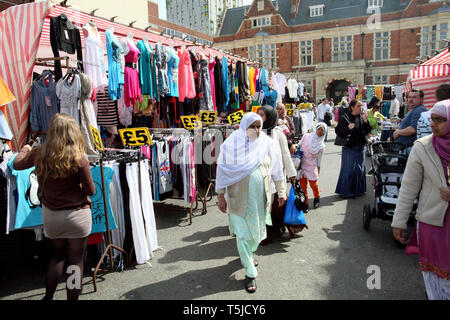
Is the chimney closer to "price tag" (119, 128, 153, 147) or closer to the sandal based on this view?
"price tag" (119, 128, 153, 147)

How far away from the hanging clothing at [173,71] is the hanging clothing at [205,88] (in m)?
0.86

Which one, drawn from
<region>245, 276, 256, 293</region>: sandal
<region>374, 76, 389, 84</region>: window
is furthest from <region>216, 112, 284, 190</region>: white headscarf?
<region>374, 76, 389, 84</region>: window

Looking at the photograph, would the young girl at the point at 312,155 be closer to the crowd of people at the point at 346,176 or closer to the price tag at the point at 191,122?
the crowd of people at the point at 346,176

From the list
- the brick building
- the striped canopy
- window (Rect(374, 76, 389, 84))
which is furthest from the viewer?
window (Rect(374, 76, 389, 84))

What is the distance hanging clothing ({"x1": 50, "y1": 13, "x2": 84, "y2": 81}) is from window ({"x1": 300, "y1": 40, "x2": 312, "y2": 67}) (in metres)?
33.9

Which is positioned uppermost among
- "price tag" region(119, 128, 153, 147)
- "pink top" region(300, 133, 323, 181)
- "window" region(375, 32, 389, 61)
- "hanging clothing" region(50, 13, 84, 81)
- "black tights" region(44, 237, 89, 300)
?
"window" region(375, 32, 389, 61)

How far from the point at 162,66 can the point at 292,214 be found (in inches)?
142

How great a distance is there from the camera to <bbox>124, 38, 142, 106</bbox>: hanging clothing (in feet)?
17.5

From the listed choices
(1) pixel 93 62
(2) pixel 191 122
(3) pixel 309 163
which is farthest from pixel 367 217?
(1) pixel 93 62

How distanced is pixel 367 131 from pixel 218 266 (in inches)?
158

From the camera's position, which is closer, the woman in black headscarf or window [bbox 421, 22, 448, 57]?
the woman in black headscarf

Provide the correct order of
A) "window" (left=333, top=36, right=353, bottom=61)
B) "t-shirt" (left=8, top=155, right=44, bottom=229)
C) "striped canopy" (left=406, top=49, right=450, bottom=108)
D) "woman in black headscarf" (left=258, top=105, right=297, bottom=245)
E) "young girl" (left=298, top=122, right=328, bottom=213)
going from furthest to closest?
"window" (left=333, top=36, right=353, bottom=61) < "striped canopy" (left=406, top=49, right=450, bottom=108) < "young girl" (left=298, top=122, right=328, bottom=213) < "woman in black headscarf" (left=258, top=105, right=297, bottom=245) < "t-shirt" (left=8, top=155, right=44, bottom=229)

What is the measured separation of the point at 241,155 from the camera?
3.24 m

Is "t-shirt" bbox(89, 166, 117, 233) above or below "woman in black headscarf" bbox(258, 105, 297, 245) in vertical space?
below
